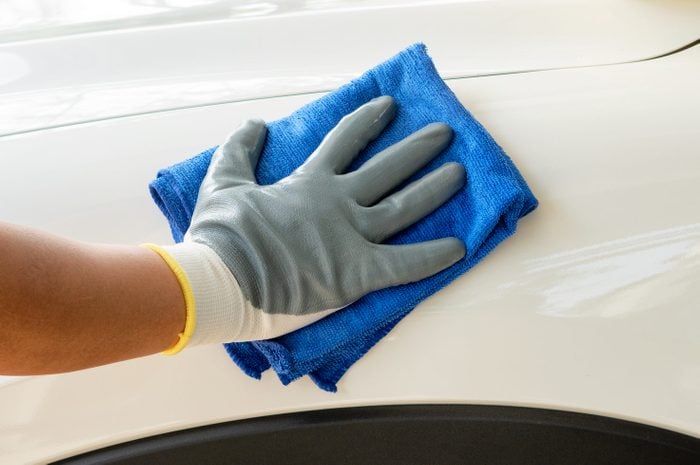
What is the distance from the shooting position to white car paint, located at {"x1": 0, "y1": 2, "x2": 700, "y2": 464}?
69 centimetres

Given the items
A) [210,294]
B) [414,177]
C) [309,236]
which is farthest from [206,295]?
[414,177]

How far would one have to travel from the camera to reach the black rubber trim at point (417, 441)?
725mm

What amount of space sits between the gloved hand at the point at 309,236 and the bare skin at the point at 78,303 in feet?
0.10

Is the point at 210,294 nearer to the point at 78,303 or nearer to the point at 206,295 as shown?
the point at 206,295

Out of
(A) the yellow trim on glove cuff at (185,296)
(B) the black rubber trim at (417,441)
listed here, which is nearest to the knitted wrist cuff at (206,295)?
(A) the yellow trim on glove cuff at (185,296)

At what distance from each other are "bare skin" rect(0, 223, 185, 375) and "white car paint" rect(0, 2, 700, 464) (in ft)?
0.34

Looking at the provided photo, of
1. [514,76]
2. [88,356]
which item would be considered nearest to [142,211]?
[88,356]

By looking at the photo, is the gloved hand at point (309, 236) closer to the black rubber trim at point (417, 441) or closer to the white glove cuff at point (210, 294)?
the white glove cuff at point (210, 294)

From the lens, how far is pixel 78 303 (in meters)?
0.58

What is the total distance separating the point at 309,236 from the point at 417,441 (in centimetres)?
25

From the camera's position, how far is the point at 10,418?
2.35 ft

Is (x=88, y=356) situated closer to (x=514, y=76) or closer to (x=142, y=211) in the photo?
(x=142, y=211)

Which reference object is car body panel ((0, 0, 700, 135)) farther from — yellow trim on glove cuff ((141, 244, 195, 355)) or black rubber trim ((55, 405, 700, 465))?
black rubber trim ((55, 405, 700, 465))

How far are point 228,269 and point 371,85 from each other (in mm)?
242
